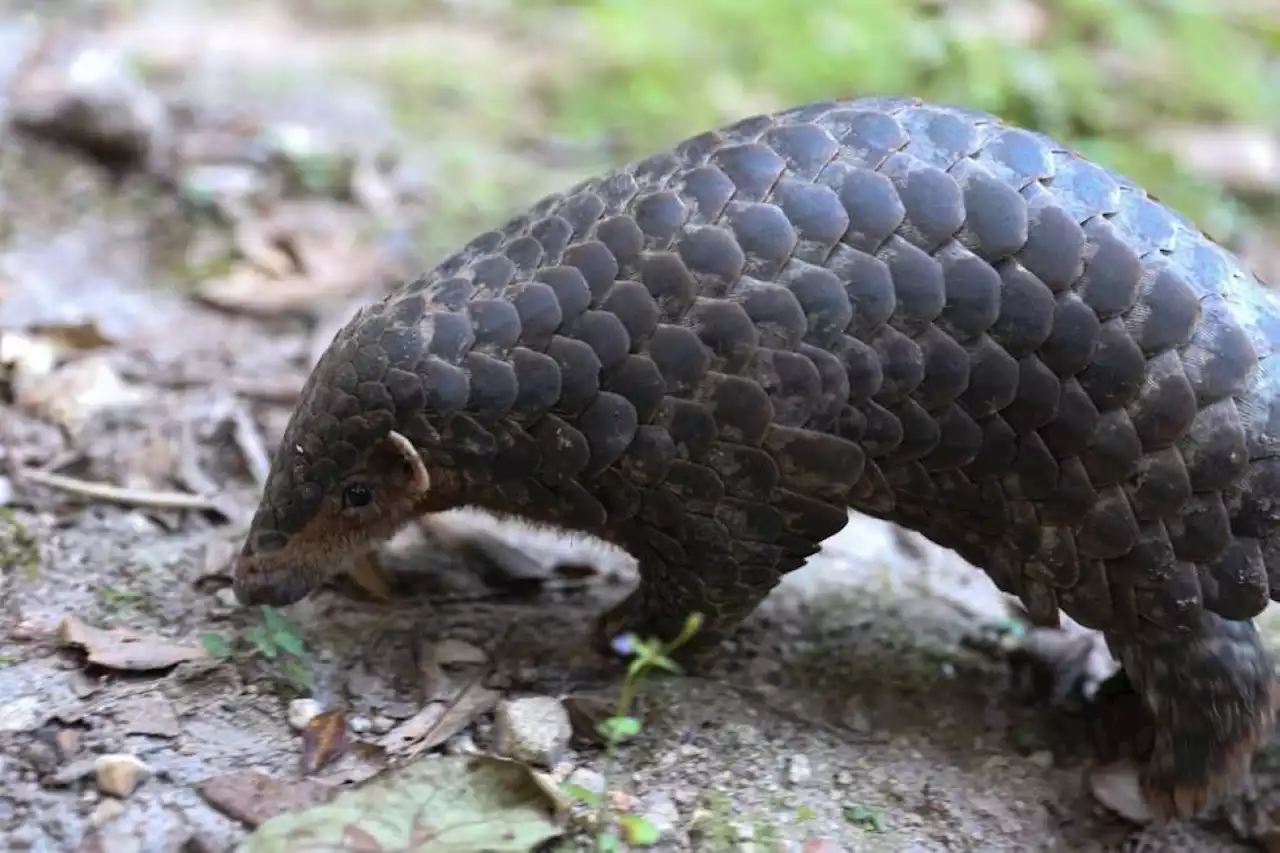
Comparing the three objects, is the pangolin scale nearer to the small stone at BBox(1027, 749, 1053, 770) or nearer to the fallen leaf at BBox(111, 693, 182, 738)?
the small stone at BBox(1027, 749, 1053, 770)

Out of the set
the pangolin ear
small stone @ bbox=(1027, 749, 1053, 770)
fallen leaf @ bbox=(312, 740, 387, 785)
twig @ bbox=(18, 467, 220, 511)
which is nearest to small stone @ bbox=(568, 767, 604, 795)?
fallen leaf @ bbox=(312, 740, 387, 785)

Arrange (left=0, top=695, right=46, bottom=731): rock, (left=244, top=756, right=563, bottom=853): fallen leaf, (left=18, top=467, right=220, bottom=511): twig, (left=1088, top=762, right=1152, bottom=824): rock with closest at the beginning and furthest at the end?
1. (left=244, top=756, right=563, bottom=853): fallen leaf
2. (left=0, top=695, right=46, bottom=731): rock
3. (left=1088, top=762, right=1152, bottom=824): rock
4. (left=18, top=467, right=220, bottom=511): twig

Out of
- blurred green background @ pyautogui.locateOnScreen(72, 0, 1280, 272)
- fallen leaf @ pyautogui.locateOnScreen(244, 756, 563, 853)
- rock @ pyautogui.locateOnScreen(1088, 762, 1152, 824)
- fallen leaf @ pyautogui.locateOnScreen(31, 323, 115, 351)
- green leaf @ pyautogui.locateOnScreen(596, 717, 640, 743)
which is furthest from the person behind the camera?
blurred green background @ pyautogui.locateOnScreen(72, 0, 1280, 272)

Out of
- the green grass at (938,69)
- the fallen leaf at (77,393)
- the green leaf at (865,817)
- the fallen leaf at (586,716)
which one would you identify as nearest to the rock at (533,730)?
the fallen leaf at (586,716)

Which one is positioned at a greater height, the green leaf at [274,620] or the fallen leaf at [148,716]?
the green leaf at [274,620]

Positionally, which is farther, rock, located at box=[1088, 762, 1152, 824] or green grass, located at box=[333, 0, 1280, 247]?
green grass, located at box=[333, 0, 1280, 247]

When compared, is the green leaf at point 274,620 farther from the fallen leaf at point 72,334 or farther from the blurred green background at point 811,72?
the blurred green background at point 811,72

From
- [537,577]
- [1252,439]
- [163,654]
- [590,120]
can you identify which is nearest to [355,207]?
[590,120]
